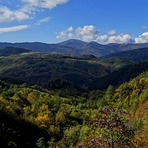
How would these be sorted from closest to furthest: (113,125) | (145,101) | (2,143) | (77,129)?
(113,125) → (2,143) → (77,129) → (145,101)

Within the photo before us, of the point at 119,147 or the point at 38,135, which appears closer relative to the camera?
the point at 119,147

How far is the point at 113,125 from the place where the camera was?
76.4ft

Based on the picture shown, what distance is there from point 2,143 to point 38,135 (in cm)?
3550

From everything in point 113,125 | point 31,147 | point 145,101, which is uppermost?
point 113,125

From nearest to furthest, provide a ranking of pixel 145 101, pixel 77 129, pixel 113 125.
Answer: pixel 113 125, pixel 77 129, pixel 145 101

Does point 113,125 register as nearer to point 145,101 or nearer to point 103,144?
point 103,144

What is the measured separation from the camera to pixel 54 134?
19700cm

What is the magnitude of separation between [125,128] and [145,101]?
17278 cm

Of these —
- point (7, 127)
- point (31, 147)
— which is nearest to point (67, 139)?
point (31, 147)

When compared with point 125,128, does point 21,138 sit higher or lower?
lower

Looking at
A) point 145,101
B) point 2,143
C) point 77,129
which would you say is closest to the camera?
point 2,143

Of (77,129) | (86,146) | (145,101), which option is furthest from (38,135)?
(86,146)

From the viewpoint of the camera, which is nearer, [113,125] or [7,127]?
[113,125]

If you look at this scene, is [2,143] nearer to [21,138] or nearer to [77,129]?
[21,138]
